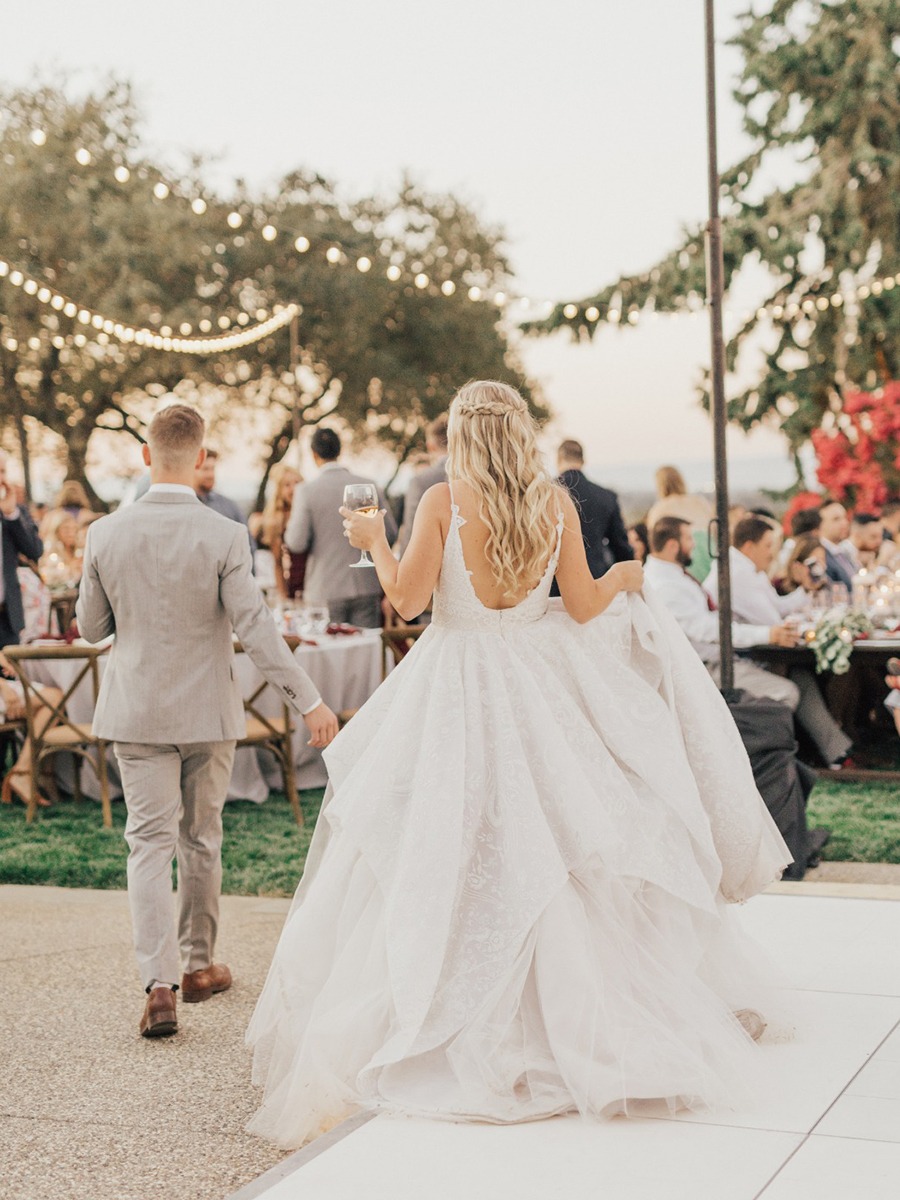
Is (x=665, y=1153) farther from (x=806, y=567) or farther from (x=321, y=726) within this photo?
(x=806, y=567)

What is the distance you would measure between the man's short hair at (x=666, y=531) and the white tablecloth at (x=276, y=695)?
190 centimetres

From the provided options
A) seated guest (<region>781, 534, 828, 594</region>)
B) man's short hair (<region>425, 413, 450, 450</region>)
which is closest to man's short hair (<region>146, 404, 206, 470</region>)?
man's short hair (<region>425, 413, 450, 450</region>)

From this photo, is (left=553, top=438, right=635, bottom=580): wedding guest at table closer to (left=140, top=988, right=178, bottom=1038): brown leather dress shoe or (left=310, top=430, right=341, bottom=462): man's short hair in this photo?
(left=310, top=430, right=341, bottom=462): man's short hair

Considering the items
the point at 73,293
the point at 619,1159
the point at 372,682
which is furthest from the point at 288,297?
the point at 619,1159

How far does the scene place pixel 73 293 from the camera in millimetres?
25500

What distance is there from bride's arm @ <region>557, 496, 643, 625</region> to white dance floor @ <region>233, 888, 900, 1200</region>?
127 cm

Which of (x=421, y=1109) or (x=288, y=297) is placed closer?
(x=421, y=1109)

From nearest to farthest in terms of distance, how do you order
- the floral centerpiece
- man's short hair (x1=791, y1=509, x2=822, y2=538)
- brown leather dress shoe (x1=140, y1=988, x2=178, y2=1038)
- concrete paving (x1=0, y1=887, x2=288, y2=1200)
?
concrete paving (x1=0, y1=887, x2=288, y2=1200) < brown leather dress shoe (x1=140, y1=988, x2=178, y2=1038) < the floral centerpiece < man's short hair (x1=791, y1=509, x2=822, y2=538)

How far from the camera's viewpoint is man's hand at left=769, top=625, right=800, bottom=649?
859cm

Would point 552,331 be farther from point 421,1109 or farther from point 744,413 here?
point 421,1109

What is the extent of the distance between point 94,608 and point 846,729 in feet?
19.7

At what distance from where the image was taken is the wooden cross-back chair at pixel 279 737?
8180mm

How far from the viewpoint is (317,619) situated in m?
9.26

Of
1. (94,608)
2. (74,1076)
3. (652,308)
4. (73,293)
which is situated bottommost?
(74,1076)
